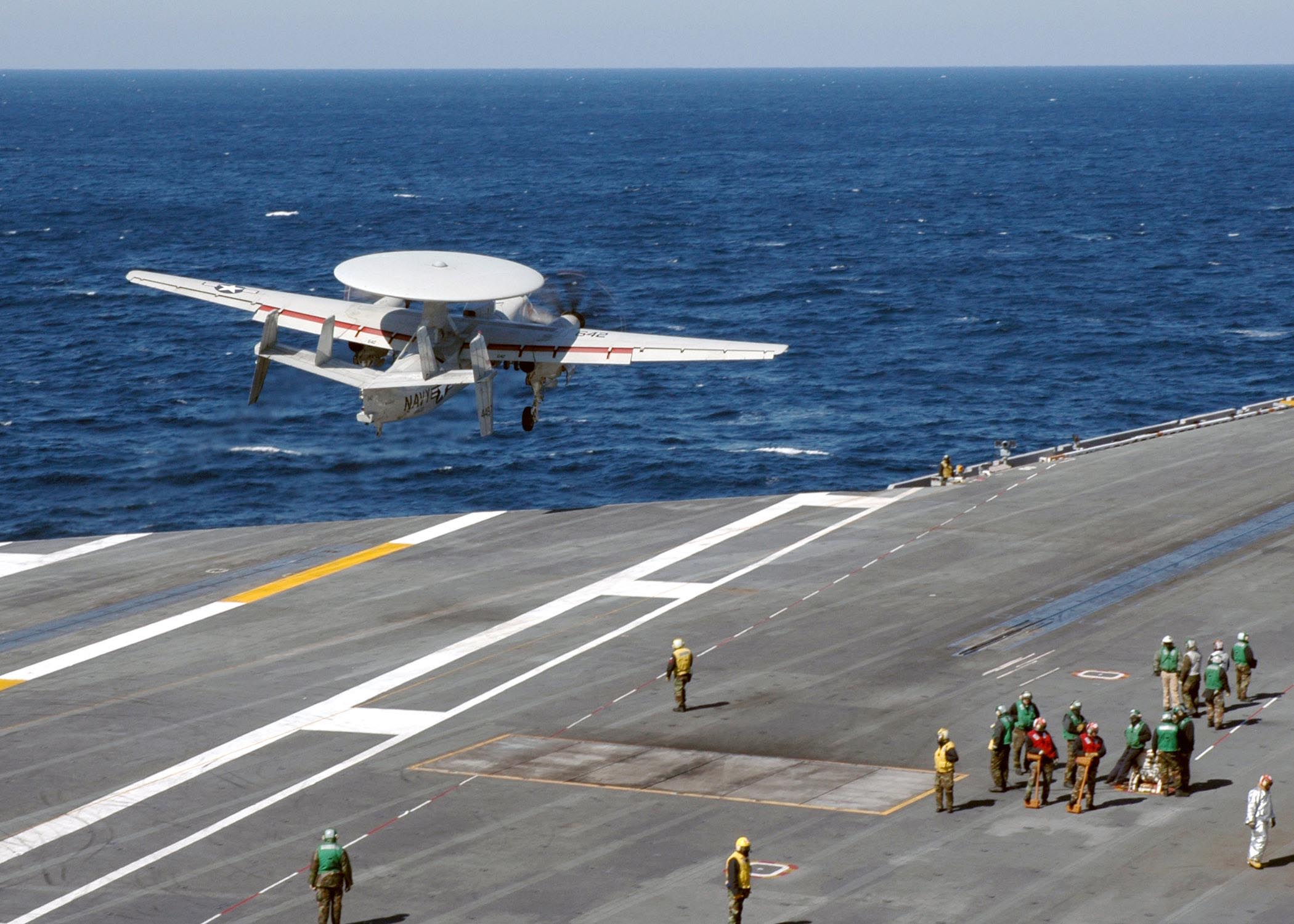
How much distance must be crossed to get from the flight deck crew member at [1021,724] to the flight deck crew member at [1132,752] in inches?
80.9

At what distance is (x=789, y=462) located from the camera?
313 ft

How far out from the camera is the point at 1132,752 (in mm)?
37656

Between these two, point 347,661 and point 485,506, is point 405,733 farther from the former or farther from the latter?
point 485,506

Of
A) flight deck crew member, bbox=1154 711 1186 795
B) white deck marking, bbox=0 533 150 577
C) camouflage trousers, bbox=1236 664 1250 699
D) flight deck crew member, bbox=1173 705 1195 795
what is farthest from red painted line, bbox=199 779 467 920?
white deck marking, bbox=0 533 150 577

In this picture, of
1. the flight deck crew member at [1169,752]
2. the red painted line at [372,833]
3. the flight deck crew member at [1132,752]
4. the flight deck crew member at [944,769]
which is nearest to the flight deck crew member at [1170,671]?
the flight deck crew member at [1132,752]

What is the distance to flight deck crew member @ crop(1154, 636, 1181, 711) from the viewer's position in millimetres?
40812

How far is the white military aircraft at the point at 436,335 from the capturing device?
5344 cm

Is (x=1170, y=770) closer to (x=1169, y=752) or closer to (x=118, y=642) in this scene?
(x=1169, y=752)

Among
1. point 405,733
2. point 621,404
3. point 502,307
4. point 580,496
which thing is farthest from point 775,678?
point 621,404

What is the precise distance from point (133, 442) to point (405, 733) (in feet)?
205

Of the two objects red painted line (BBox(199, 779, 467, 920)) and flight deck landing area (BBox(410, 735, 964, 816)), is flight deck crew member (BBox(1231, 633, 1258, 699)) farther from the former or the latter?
red painted line (BBox(199, 779, 467, 920))

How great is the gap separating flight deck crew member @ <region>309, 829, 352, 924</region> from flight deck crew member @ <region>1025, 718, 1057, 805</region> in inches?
606

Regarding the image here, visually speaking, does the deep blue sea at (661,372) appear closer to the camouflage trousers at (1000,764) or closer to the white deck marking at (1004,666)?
the white deck marking at (1004,666)

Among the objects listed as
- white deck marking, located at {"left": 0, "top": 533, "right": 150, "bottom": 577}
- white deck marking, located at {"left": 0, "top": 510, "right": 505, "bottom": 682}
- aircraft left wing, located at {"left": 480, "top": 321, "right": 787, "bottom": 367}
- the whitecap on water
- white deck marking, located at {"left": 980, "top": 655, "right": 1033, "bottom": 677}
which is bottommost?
the whitecap on water
